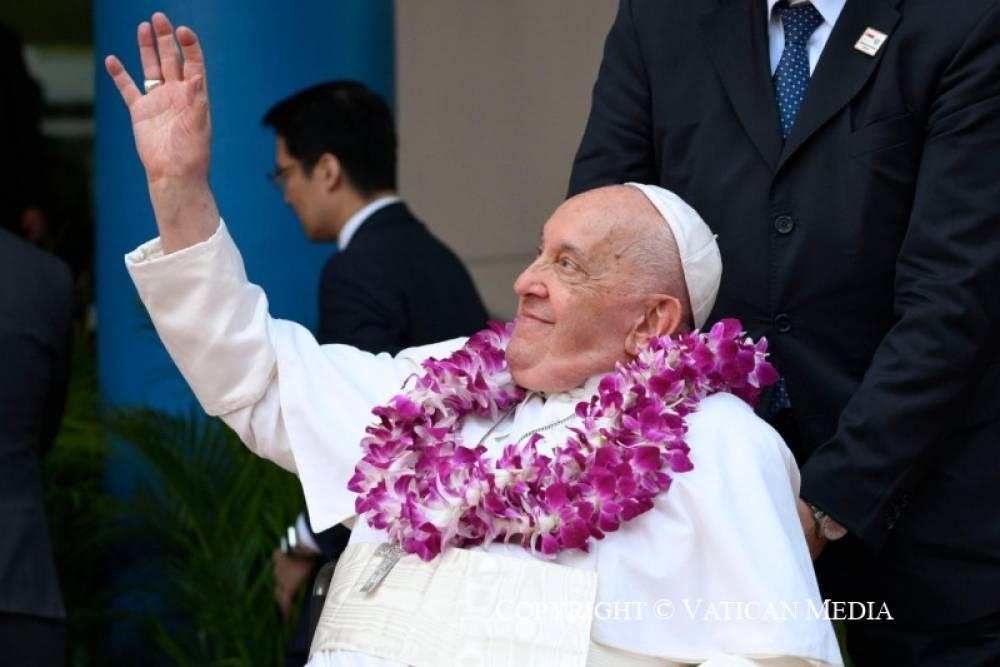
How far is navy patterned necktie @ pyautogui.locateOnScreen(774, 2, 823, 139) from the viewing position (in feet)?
9.80

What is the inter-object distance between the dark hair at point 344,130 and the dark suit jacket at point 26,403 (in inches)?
42.6

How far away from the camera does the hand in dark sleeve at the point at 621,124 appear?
317 centimetres

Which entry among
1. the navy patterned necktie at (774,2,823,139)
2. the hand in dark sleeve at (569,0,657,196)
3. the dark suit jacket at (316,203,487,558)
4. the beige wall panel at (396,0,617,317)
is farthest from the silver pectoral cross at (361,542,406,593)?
the beige wall panel at (396,0,617,317)

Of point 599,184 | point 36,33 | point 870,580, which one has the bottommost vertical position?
point 36,33

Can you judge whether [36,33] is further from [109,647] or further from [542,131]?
[109,647]

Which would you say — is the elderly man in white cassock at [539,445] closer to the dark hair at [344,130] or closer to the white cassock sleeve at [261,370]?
the white cassock sleeve at [261,370]

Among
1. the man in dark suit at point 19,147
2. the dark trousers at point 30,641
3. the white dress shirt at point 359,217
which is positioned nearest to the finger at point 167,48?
the dark trousers at point 30,641

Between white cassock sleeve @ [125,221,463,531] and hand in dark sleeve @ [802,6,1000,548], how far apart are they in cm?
78

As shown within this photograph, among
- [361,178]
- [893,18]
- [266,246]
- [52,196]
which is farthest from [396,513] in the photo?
[52,196]

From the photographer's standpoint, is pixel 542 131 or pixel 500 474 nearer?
pixel 500 474

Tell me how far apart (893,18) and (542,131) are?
12.7 ft

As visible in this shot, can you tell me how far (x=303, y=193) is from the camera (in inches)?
205

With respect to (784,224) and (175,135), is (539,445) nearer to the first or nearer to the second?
(784,224)

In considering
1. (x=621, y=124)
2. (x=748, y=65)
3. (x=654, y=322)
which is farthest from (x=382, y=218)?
(x=654, y=322)
